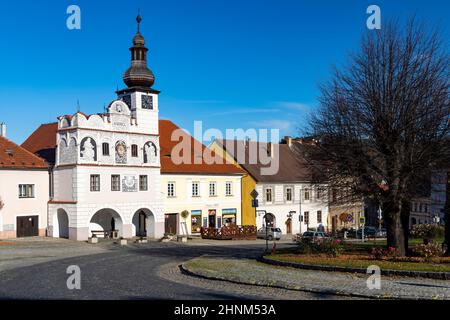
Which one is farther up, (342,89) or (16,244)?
(342,89)

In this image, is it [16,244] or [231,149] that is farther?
[231,149]

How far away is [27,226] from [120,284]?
26.6m

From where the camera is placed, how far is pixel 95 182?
4416 cm

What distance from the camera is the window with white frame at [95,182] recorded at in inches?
1734

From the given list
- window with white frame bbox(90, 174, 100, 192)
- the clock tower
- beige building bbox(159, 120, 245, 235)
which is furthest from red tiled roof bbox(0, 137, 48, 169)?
beige building bbox(159, 120, 245, 235)

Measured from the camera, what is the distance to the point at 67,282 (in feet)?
66.5

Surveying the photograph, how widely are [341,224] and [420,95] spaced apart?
148ft

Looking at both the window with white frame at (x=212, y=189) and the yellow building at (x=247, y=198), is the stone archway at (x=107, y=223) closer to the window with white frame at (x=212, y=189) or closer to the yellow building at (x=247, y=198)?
the window with white frame at (x=212, y=189)

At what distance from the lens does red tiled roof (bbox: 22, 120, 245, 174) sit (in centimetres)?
5016

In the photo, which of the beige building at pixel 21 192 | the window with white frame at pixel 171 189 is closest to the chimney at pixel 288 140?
the window with white frame at pixel 171 189

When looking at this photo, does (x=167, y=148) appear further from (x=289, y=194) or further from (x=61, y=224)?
(x=289, y=194)
